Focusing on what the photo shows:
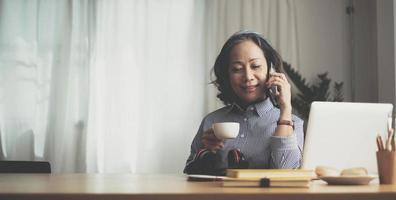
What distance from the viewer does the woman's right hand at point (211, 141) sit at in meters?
1.64

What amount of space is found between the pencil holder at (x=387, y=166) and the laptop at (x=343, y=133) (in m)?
0.21

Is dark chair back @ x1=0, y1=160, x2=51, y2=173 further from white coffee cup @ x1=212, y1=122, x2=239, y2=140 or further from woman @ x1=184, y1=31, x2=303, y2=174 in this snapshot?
white coffee cup @ x1=212, y1=122, x2=239, y2=140

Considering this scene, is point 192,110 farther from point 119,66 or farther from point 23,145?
point 23,145

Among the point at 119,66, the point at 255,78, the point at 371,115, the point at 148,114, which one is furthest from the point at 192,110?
the point at 371,115

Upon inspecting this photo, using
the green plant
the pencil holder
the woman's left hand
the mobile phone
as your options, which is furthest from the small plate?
the green plant

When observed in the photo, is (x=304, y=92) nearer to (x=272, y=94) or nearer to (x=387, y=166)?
(x=272, y=94)

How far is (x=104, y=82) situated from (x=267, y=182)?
9.27 ft

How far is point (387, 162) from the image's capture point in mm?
1235

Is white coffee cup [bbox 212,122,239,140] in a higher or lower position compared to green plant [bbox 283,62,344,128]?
lower

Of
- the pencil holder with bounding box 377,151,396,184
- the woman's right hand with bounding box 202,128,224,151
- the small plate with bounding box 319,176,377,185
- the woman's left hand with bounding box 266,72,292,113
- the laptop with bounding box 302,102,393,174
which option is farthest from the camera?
the woman's left hand with bounding box 266,72,292,113

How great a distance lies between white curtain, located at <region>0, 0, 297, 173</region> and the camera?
3.60 meters

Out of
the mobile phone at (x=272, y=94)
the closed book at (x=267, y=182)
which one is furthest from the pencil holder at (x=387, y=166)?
the mobile phone at (x=272, y=94)

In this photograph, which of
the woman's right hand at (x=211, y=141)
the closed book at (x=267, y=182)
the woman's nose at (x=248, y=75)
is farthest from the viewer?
the woman's nose at (x=248, y=75)

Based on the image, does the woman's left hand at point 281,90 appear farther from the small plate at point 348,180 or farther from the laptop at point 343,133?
the small plate at point 348,180
